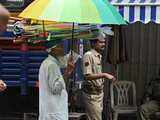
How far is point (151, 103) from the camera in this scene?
870 centimetres

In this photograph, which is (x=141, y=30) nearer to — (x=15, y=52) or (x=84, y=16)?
(x=15, y=52)

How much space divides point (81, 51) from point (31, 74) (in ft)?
3.95

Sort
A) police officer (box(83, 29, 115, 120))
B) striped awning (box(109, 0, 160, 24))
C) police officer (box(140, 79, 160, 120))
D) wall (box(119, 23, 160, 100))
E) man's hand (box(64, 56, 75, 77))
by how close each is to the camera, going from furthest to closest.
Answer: wall (box(119, 23, 160, 100))
police officer (box(140, 79, 160, 120))
striped awning (box(109, 0, 160, 24))
police officer (box(83, 29, 115, 120))
man's hand (box(64, 56, 75, 77))

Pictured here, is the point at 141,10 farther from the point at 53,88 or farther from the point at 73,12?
the point at 53,88

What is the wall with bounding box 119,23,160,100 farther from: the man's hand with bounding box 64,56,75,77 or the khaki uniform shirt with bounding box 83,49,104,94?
the man's hand with bounding box 64,56,75,77

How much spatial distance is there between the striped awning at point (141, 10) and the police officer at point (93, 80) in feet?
2.77

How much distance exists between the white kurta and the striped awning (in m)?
2.50

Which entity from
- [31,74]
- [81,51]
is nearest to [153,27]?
[81,51]

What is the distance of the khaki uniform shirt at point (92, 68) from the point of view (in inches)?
276

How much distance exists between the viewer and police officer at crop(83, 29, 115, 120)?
7000 millimetres

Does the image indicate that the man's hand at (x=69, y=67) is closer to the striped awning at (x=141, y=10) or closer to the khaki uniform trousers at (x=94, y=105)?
the khaki uniform trousers at (x=94, y=105)

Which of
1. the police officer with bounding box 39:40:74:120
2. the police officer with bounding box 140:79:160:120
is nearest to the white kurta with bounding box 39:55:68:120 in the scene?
the police officer with bounding box 39:40:74:120

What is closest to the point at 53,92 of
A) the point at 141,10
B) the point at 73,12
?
the point at 73,12

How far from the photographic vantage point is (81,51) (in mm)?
8789
